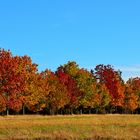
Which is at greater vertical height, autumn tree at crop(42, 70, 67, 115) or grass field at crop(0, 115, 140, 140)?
autumn tree at crop(42, 70, 67, 115)

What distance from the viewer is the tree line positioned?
75.6 m

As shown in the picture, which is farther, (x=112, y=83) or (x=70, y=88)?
(x=112, y=83)

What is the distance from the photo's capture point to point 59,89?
92.2 meters

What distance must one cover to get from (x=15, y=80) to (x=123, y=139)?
48.7m

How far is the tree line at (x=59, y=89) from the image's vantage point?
7562cm

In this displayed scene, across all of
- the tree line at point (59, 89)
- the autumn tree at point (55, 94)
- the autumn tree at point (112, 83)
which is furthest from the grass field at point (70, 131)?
the autumn tree at point (112, 83)

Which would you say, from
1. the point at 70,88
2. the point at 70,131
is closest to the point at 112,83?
the point at 70,88

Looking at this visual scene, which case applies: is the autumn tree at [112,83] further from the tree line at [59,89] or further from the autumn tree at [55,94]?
the autumn tree at [55,94]

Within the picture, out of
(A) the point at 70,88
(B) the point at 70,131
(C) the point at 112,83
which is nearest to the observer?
(B) the point at 70,131

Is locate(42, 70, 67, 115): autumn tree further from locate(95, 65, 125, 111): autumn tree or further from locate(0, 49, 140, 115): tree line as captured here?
locate(95, 65, 125, 111): autumn tree

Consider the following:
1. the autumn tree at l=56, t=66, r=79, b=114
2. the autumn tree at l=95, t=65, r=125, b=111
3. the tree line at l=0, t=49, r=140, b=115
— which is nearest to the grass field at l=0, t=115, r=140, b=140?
the tree line at l=0, t=49, r=140, b=115

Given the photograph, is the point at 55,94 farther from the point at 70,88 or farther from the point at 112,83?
the point at 112,83

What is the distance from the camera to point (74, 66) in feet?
343

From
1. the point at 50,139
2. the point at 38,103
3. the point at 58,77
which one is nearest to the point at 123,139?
the point at 50,139
